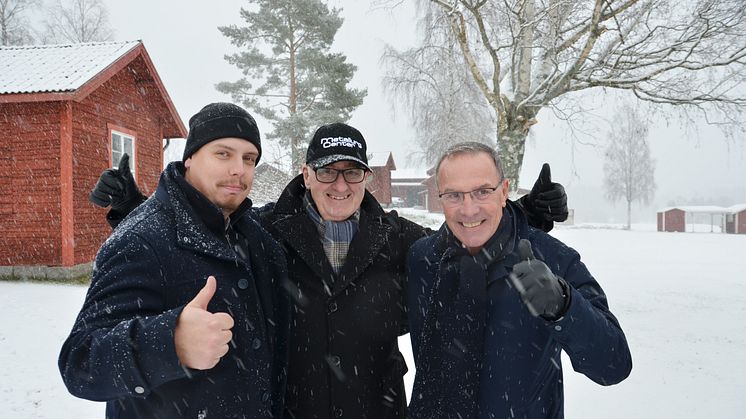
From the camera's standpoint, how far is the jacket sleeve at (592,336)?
66.2 inches

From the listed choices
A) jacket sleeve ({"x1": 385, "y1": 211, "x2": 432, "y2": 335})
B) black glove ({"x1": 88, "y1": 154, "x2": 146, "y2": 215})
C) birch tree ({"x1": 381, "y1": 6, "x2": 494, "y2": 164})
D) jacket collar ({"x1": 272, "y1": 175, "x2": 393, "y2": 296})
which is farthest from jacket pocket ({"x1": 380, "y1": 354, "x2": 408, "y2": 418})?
birch tree ({"x1": 381, "y1": 6, "x2": 494, "y2": 164})

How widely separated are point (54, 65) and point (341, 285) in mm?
11858

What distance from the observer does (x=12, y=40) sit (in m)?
25.1

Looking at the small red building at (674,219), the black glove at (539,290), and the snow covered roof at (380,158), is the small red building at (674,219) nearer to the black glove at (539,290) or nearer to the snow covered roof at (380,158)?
the snow covered roof at (380,158)

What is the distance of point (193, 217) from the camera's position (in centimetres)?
172

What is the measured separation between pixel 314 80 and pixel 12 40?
19.0 metres

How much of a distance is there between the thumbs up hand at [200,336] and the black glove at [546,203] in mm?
1963

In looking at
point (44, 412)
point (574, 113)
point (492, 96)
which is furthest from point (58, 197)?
point (574, 113)

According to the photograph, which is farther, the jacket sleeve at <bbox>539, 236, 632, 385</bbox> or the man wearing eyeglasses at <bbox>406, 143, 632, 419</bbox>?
the man wearing eyeglasses at <bbox>406, 143, 632, 419</bbox>

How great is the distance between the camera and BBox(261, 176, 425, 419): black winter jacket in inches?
91.6

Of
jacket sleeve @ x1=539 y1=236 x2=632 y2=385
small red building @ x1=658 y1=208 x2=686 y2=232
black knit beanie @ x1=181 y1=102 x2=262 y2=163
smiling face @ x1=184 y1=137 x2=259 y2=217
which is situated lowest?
small red building @ x1=658 y1=208 x2=686 y2=232

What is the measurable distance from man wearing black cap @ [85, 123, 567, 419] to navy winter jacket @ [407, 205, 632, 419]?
303 millimetres

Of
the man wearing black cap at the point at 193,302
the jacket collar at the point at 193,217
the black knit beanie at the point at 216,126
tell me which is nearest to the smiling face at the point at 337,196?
the man wearing black cap at the point at 193,302

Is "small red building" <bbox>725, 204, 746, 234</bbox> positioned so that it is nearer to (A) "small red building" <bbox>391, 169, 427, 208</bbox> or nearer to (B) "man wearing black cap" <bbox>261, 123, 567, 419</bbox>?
(A) "small red building" <bbox>391, 169, 427, 208</bbox>
